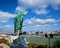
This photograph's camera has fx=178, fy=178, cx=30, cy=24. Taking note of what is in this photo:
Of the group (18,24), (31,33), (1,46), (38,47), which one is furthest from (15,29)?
(1,46)

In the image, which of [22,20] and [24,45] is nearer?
[24,45]

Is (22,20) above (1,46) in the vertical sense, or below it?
above

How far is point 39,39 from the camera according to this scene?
14.6 meters

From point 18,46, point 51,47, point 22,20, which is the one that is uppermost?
point 22,20

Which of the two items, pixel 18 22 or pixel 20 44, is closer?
pixel 20 44

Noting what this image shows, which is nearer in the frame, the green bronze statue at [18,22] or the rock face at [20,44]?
the rock face at [20,44]

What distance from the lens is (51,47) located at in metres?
11.6

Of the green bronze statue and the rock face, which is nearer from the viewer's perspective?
the rock face

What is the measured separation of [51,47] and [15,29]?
5.69 metres

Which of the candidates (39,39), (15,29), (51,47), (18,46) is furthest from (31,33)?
(18,46)

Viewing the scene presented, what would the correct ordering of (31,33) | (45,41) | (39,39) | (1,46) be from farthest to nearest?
1. (31,33)
2. (39,39)
3. (45,41)
4. (1,46)

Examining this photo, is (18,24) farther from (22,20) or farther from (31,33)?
(31,33)

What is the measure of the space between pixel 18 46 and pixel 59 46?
6.93m

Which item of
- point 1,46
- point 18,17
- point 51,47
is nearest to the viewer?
point 1,46
